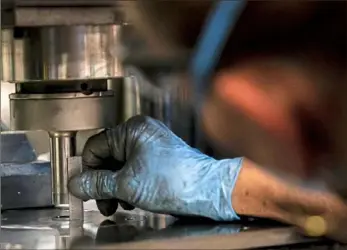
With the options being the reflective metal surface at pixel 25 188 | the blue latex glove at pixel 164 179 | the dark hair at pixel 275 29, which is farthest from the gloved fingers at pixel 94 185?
the dark hair at pixel 275 29

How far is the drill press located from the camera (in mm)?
937

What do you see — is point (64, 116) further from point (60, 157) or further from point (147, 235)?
point (147, 235)

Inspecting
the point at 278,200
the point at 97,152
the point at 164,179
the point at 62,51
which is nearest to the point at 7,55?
the point at 62,51

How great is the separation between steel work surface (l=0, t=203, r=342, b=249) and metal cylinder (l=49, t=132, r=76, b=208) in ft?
0.24

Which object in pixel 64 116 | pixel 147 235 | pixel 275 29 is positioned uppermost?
pixel 275 29

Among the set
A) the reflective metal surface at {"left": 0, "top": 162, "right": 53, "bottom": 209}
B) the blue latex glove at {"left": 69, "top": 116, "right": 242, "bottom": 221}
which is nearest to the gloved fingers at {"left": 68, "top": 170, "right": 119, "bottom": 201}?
the blue latex glove at {"left": 69, "top": 116, "right": 242, "bottom": 221}

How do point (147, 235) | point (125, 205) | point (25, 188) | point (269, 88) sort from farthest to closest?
point (269, 88) < point (25, 188) < point (125, 205) < point (147, 235)

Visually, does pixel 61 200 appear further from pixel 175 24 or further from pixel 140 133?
pixel 175 24

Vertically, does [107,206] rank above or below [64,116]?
below

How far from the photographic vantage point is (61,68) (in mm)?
944

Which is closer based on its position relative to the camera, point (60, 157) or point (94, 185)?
point (94, 185)

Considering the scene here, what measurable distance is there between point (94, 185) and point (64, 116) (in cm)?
12

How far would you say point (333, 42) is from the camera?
45.9 inches

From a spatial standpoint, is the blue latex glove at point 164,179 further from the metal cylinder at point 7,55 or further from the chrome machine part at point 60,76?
the metal cylinder at point 7,55
